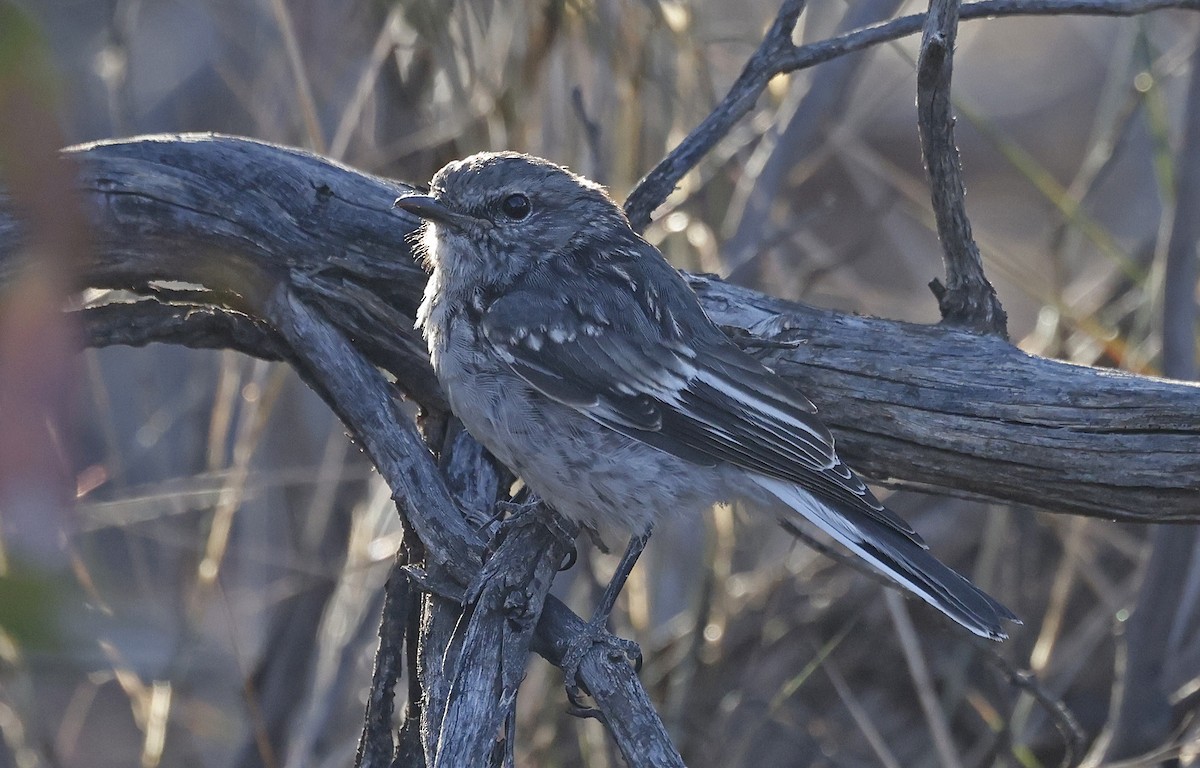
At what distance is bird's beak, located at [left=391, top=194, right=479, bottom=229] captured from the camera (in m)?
2.85

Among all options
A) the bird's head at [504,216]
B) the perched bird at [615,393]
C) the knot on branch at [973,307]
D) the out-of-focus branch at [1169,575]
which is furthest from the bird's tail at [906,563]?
the out-of-focus branch at [1169,575]

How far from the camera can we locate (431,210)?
2908mm

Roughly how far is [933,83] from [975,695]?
101 inches

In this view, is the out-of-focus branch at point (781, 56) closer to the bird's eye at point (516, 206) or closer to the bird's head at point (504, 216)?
the bird's head at point (504, 216)

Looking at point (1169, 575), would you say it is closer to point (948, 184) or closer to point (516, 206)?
point (948, 184)

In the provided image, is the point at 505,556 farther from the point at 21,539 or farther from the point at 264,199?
the point at 21,539

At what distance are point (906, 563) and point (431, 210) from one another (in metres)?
1.47

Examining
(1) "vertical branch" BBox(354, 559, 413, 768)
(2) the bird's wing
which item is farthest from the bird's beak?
(1) "vertical branch" BBox(354, 559, 413, 768)

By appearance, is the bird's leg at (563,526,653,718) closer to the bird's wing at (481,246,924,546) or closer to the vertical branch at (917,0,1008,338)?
the bird's wing at (481,246,924,546)

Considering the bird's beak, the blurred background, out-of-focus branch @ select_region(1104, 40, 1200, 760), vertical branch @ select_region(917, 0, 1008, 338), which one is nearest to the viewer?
vertical branch @ select_region(917, 0, 1008, 338)

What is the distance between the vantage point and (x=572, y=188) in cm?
328

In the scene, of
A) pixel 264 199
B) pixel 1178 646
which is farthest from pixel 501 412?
pixel 1178 646

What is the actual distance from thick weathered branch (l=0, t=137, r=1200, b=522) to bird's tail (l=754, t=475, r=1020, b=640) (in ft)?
0.58

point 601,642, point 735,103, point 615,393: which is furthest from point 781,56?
point 601,642
